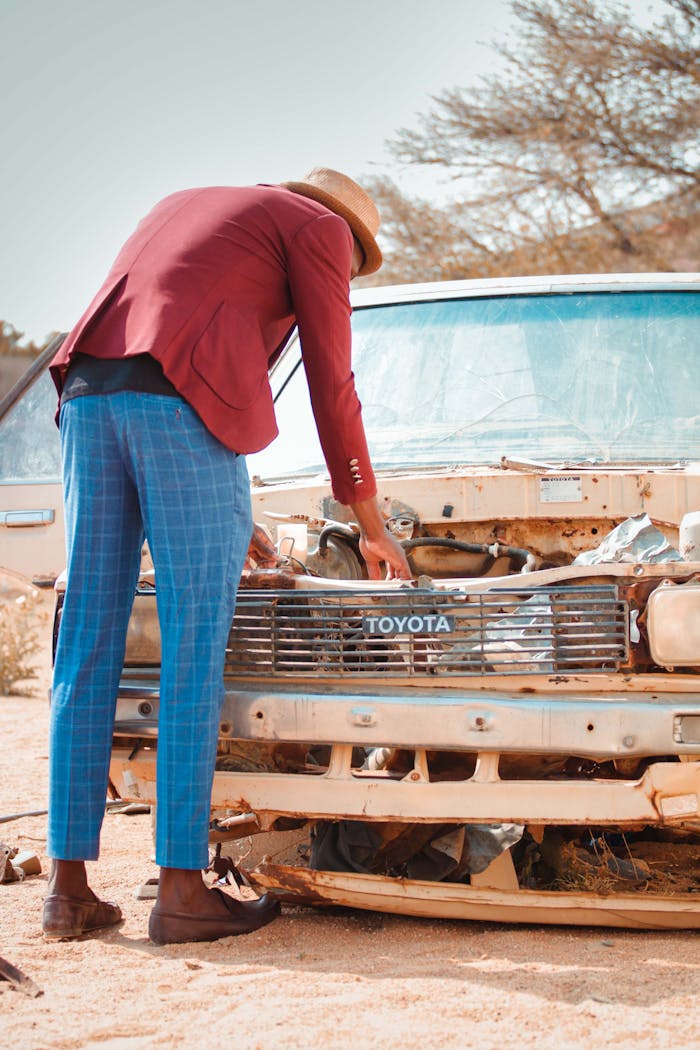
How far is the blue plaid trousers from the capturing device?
3.18 metres

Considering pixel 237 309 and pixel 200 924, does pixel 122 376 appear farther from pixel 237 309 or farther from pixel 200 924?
pixel 200 924

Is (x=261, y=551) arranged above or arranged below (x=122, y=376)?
below

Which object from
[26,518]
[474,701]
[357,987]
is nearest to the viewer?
[357,987]

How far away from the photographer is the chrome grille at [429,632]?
3146mm

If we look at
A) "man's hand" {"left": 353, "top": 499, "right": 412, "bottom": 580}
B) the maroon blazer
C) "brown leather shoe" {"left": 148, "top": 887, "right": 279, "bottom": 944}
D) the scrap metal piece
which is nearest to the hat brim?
the maroon blazer

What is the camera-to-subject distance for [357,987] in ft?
9.09

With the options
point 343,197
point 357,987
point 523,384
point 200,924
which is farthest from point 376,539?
point 523,384

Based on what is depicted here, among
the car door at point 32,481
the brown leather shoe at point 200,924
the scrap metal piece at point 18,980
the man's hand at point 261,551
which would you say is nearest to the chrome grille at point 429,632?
the man's hand at point 261,551

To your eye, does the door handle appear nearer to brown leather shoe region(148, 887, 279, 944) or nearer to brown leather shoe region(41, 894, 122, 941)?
brown leather shoe region(41, 894, 122, 941)

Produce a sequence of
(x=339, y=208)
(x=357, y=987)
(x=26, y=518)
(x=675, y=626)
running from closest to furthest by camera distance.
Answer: (x=357, y=987), (x=675, y=626), (x=339, y=208), (x=26, y=518)

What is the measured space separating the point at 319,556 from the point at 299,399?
3.42 ft

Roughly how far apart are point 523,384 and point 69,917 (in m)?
2.51

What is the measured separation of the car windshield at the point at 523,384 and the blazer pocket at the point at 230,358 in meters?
1.37

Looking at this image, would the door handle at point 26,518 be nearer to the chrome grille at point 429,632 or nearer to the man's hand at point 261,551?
the man's hand at point 261,551
